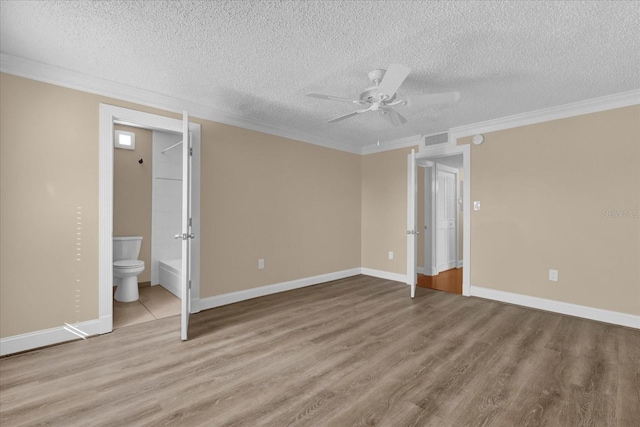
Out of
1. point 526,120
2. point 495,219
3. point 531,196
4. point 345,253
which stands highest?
point 526,120

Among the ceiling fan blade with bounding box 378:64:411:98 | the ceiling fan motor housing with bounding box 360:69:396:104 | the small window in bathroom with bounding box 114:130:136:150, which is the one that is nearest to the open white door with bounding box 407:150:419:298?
the ceiling fan motor housing with bounding box 360:69:396:104

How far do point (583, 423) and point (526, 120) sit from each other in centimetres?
328

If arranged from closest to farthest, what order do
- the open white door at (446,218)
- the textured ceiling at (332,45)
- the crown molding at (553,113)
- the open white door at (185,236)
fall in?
the textured ceiling at (332,45), the open white door at (185,236), the crown molding at (553,113), the open white door at (446,218)

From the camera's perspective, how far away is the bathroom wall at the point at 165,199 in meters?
4.68

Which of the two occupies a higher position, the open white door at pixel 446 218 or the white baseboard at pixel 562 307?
the open white door at pixel 446 218

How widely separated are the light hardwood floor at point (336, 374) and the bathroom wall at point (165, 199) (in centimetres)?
179

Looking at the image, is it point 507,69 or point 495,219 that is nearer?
point 507,69

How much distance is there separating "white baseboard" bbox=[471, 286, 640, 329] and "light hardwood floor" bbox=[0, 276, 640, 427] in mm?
181

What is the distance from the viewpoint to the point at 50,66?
2.54m

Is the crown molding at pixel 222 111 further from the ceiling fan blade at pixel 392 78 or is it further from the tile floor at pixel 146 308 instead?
the tile floor at pixel 146 308

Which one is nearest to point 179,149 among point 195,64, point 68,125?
point 68,125

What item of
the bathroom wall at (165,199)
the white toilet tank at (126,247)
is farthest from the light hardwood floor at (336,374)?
the bathroom wall at (165,199)

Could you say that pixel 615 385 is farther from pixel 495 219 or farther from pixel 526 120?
pixel 526 120

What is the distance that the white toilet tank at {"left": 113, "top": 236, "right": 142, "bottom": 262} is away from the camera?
416 cm
